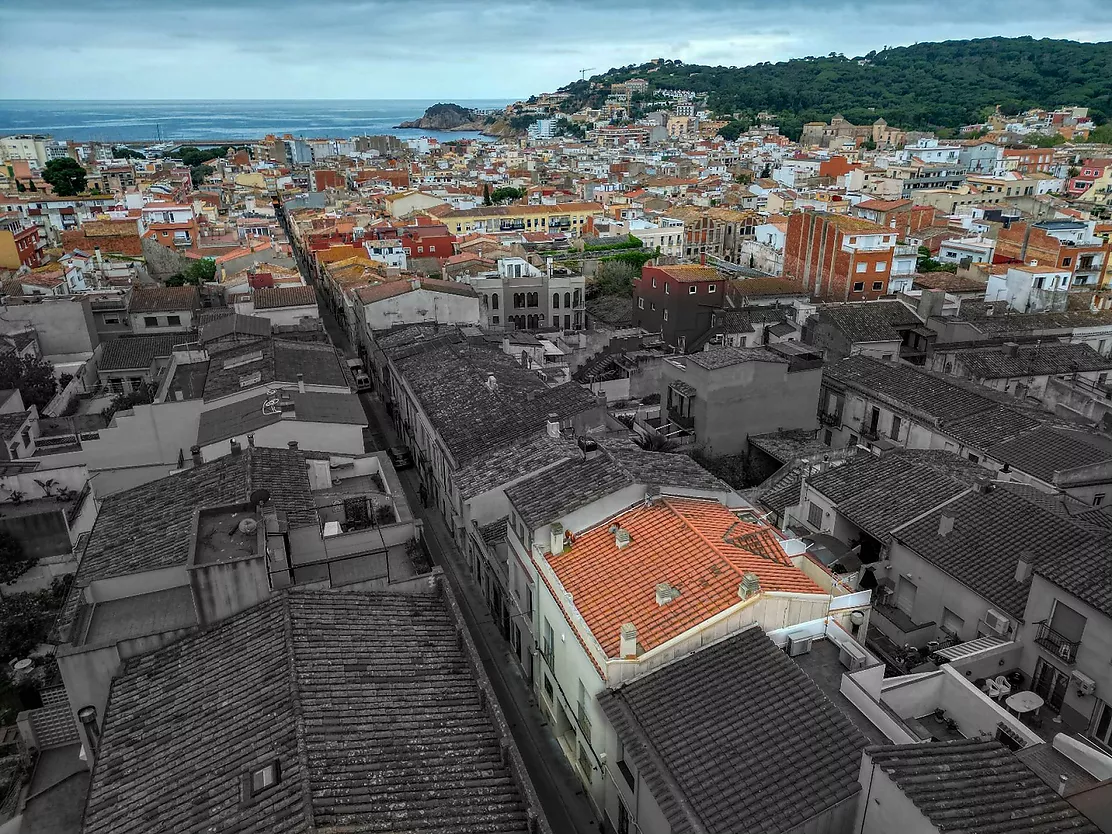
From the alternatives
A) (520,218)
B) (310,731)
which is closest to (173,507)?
(310,731)

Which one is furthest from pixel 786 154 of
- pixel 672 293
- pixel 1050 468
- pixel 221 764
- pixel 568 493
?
pixel 221 764

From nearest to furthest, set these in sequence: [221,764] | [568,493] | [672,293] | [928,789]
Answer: [928,789], [221,764], [568,493], [672,293]

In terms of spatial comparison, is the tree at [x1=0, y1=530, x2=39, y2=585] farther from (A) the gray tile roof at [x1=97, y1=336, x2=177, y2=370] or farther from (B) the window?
(B) the window

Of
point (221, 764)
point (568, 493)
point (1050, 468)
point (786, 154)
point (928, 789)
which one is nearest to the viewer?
point (928, 789)

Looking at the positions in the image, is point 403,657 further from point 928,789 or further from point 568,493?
point 928,789

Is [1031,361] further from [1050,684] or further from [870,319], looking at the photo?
[1050,684]
